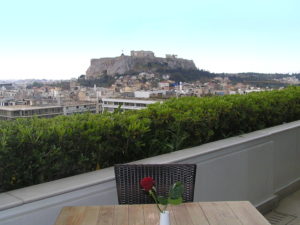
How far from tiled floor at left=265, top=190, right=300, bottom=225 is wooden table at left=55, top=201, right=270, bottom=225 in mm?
2322

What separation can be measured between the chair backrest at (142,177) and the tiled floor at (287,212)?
218 centimetres

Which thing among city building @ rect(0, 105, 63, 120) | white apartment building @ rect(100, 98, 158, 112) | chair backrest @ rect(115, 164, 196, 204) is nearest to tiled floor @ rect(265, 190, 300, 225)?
white apartment building @ rect(100, 98, 158, 112)

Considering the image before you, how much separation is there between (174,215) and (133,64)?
2791 mm

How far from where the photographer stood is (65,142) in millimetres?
2588

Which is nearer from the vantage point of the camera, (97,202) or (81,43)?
(97,202)

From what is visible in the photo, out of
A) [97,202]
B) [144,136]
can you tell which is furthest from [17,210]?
[144,136]

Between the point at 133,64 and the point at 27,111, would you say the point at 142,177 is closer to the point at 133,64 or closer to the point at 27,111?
the point at 27,111

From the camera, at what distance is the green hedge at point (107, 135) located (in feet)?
7.88

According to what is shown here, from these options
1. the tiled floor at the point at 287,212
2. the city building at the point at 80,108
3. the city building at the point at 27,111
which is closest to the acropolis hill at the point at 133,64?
the city building at the point at 80,108

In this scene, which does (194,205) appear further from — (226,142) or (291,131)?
(291,131)

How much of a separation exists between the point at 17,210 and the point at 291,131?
12.5 feet

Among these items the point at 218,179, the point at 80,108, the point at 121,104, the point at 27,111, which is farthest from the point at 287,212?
the point at 27,111

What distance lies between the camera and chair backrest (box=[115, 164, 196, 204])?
2371 millimetres

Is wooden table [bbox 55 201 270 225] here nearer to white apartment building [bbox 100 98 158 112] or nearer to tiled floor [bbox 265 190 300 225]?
white apartment building [bbox 100 98 158 112]
